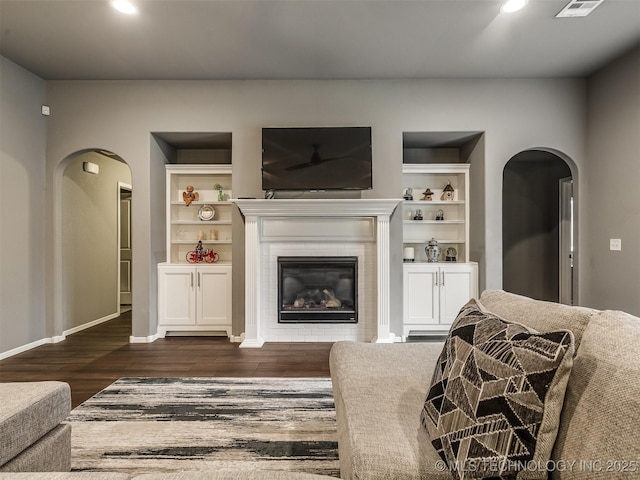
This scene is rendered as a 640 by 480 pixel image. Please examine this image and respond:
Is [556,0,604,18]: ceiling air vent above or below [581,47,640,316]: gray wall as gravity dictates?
above

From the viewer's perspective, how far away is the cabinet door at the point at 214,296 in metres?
4.05

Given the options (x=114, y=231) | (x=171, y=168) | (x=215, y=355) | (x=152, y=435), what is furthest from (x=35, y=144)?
(x=152, y=435)

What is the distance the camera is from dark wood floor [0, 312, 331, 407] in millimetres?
2883

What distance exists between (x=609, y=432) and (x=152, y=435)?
2.08 m

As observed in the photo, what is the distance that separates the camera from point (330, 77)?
151 inches

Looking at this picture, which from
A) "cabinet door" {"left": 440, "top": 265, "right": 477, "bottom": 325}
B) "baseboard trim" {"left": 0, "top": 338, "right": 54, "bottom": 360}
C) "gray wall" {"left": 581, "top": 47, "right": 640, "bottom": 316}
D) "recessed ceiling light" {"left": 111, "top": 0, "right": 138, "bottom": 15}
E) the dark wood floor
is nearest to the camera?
"recessed ceiling light" {"left": 111, "top": 0, "right": 138, "bottom": 15}

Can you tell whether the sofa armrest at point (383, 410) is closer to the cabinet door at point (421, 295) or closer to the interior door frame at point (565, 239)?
the cabinet door at point (421, 295)

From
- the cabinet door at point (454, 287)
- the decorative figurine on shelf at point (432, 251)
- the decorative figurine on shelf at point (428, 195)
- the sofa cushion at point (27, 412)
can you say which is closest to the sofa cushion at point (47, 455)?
the sofa cushion at point (27, 412)

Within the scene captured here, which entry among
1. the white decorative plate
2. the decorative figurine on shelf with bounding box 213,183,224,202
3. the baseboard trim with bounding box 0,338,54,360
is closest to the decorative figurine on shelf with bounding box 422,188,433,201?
the decorative figurine on shelf with bounding box 213,183,224,202

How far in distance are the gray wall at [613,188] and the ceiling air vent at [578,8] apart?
1.00 m

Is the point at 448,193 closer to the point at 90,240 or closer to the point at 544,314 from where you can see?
the point at 544,314

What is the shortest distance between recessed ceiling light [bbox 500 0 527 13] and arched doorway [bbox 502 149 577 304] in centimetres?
288

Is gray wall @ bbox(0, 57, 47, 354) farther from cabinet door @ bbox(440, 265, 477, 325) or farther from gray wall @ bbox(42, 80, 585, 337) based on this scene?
cabinet door @ bbox(440, 265, 477, 325)

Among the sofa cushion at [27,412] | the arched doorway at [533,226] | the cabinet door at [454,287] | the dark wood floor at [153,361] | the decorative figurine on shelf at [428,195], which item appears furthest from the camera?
the arched doorway at [533,226]
